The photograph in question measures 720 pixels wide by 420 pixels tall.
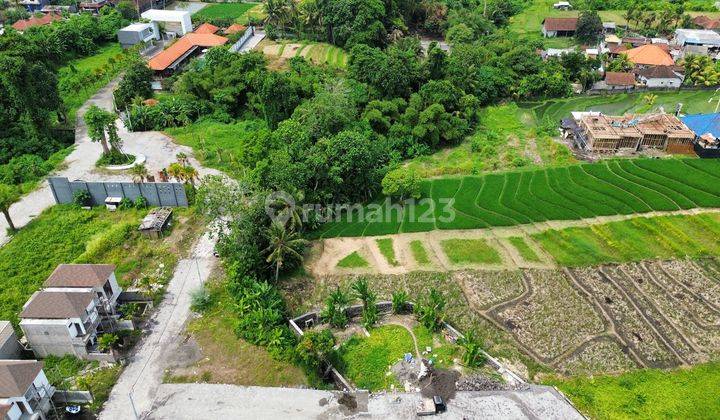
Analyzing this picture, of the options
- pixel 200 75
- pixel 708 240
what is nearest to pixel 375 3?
pixel 200 75

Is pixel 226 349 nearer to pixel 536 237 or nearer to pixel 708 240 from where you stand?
pixel 536 237

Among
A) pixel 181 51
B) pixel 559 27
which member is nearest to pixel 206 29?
pixel 181 51

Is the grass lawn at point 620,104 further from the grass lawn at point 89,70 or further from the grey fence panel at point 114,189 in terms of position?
the grass lawn at point 89,70

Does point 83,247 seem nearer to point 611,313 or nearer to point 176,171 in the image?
point 176,171

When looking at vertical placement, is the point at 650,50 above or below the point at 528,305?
above

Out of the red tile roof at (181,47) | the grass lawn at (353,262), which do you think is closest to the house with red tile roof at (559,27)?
the red tile roof at (181,47)

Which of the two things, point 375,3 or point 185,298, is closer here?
point 185,298

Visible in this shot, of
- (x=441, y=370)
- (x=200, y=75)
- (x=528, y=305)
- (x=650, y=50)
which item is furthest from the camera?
(x=650, y=50)
